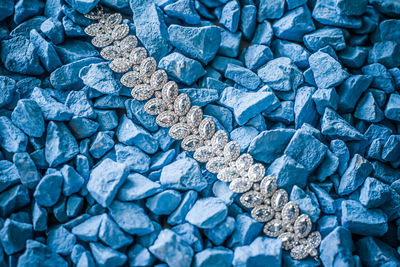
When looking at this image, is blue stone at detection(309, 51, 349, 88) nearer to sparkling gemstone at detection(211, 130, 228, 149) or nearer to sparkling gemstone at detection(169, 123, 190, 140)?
sparkling gemstone at detection(211, 130, 228, 149)

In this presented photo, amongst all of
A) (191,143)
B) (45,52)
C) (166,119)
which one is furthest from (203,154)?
(45,52)

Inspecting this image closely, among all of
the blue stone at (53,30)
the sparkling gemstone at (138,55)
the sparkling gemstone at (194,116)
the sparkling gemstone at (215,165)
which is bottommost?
the sparkling gemstone at (215,165)

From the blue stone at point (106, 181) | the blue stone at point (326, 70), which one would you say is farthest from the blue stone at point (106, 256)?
the blue stone at point (326, 70)

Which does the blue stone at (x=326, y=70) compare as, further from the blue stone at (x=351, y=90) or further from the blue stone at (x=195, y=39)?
the blue stone at (x=195, y=39)

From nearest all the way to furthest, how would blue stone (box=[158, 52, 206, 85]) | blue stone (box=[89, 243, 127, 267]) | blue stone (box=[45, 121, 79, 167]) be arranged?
blue stone (box=[89, 243, 127, 267]) < blue stone (box=[45, 121, 79, 167]) < blue stone (box=[158, 52, 206, 85])

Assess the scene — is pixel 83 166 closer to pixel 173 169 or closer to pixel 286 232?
pixel 173 169

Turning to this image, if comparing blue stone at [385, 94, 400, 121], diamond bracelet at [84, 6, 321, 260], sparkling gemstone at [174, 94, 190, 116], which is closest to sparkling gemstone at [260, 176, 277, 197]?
diamond bracelet at [84, 6, 321, 260]

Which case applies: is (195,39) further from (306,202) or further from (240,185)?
(306,202)
